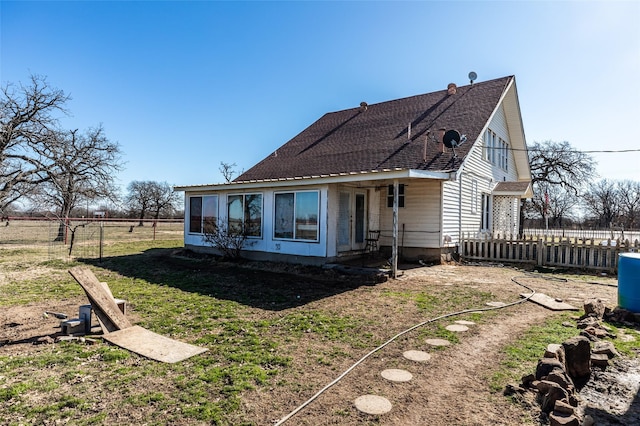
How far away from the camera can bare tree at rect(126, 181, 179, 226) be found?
5400 cm

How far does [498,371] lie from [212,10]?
13.1 m

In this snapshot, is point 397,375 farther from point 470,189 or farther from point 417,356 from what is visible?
point 470,189

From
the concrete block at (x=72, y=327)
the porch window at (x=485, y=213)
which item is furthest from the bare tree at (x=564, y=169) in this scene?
the concrete block at (x=72, y=327)

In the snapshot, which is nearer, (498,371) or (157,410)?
(157,410)

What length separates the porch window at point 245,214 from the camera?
12328 millimetres

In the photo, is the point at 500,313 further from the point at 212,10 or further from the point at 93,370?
the point at 212,10

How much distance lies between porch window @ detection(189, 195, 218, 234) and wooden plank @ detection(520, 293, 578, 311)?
35.6ft

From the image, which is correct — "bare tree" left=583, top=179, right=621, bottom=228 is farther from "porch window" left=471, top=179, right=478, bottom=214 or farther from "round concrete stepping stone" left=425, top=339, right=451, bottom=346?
"round concrete stepping stone" left=425, top=339, right=451, bottom=346

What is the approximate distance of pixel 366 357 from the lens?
405 cm

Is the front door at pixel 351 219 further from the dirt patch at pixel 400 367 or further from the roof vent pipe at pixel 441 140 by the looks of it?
the dirt patch at pixel 400 367

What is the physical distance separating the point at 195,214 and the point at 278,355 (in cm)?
1182

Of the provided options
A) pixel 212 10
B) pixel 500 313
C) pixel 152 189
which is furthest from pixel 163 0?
pixel 152 189

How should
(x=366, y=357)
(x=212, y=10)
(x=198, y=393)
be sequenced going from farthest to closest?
(x=212, y=10) → (x=366, y=357) → (x=198, y=393)

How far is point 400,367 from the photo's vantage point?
381cm
